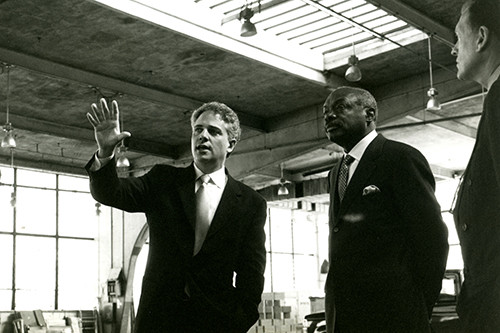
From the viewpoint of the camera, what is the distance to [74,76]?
13273 mm

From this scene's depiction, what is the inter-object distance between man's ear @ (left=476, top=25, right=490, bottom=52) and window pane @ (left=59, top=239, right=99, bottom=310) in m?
20.6

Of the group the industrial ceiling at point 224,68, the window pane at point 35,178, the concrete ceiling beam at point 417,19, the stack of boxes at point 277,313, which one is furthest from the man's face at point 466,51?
the window pane at point 35,178

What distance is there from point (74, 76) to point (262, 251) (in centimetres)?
1076

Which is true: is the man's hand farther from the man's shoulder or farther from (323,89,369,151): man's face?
the man's shoulder

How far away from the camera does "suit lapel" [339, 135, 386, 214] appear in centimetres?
320

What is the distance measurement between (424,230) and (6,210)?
750 inches

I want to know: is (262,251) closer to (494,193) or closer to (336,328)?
(336,328)

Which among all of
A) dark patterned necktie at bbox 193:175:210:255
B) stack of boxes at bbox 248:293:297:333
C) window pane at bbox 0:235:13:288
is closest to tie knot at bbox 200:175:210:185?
dark patterned necktie at bbox 193:175:210:255

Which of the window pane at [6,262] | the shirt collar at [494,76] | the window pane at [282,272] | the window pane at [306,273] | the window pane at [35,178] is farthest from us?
the window pane at [306,273]

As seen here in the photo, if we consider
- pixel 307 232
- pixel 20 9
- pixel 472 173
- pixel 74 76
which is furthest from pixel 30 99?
pixel 307 232

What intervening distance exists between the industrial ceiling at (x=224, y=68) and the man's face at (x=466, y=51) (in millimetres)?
8067

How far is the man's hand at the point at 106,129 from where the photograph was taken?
2836 millimetres

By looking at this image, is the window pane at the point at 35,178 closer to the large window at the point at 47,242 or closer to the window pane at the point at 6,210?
the large window at the point at 47,242

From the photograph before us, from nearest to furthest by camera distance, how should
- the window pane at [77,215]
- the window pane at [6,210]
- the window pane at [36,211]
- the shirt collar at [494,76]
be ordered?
the shirt collar at [494,76]
the window pane at [6,210]
the window pane at [36,211]
the window pane at [77,215]
